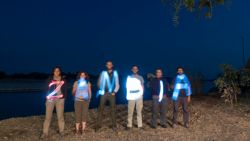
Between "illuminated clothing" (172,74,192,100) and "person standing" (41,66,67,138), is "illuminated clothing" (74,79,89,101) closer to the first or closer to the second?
"person standing" (41,66,67,138)

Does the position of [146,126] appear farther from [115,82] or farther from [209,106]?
[209,106]

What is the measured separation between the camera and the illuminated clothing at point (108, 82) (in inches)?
447

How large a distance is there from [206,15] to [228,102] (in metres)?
8.88

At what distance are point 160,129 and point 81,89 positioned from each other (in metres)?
2.87

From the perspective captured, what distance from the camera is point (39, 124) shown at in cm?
1391

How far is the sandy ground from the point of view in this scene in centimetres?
1113

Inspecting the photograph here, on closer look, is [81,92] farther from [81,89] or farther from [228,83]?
[228,83]

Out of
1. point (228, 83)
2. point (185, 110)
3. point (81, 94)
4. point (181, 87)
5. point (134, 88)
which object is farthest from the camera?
point (228, 83)

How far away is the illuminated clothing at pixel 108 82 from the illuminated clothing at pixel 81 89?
1.45 feet

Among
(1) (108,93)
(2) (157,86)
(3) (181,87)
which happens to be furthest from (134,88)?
(3) (181,87)

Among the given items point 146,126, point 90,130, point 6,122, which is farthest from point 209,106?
point 6,122

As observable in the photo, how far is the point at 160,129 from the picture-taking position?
482 inches

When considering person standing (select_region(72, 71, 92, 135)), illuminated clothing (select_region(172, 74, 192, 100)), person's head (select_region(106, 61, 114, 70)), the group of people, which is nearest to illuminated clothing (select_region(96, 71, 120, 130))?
the group of people

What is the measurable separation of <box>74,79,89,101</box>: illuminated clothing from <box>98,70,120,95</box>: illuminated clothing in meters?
0.44
